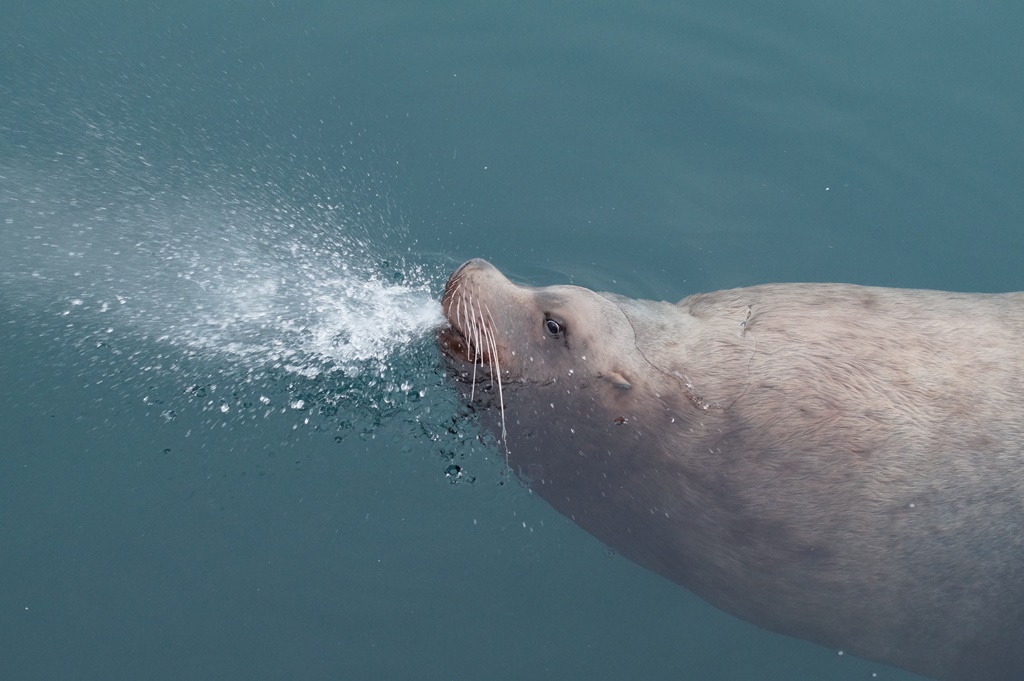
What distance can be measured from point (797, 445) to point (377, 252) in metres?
3.39

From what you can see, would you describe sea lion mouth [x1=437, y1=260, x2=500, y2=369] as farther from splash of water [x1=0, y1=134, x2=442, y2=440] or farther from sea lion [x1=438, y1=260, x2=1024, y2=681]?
splash of water [x1=0, y1=134, x2=442, y2=440]

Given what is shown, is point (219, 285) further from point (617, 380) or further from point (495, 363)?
point (617, 380)

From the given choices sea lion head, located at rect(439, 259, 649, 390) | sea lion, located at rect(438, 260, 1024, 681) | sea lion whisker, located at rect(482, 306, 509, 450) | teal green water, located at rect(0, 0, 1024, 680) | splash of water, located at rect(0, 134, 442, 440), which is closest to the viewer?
sea lion, located at rect(438, 260, 1024, 681)

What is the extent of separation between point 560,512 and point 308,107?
4238 mm

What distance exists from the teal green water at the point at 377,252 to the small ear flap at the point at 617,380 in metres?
0.88

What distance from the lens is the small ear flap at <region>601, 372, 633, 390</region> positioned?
4.75 m

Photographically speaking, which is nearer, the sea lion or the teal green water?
the sea lion

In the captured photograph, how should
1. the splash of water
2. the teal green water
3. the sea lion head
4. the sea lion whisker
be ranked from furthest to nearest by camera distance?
the splash of water < the teal green water < the sea lion head < the sea lion whisker

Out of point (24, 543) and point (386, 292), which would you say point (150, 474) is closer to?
point (24, 543)

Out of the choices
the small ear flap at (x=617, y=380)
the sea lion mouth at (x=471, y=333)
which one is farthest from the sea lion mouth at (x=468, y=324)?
the small ear flap at (x=617, y=380)

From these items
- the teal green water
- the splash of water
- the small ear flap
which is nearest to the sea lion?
the small ear flap

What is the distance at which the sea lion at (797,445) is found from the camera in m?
4.42

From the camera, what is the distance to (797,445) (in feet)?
14.6

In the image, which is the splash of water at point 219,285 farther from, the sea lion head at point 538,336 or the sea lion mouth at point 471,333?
the sea lion head at point 538,336
